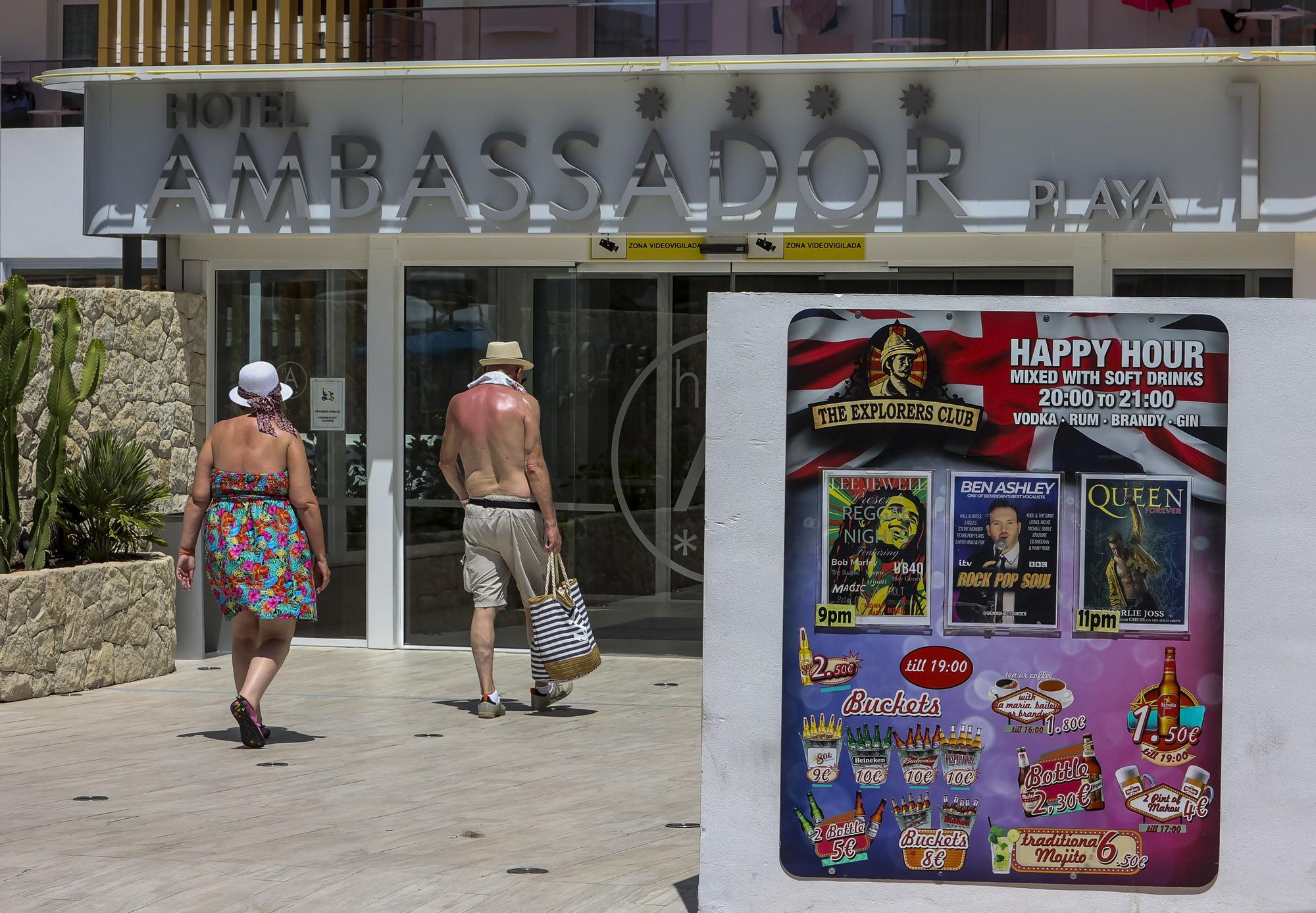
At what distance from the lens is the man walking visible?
8.79 m

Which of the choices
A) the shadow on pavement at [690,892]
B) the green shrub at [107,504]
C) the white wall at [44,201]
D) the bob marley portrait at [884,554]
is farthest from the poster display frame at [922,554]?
the white wall at [44,201]

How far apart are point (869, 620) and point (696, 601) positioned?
6924 mm

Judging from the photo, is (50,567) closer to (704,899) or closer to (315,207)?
(315,207)

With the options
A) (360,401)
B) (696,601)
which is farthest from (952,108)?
(360,401)

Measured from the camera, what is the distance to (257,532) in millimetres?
7953

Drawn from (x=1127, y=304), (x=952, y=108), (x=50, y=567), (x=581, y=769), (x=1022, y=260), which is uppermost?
(x=952, y=108)

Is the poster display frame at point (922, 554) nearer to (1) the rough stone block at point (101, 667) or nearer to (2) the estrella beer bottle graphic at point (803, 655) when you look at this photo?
(2) the estrella beer bottle graphic at point (803, 655)

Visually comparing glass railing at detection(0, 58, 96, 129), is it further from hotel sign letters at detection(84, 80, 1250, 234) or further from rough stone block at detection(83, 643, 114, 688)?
rough stone block at detection(83, 643, 114, 688)

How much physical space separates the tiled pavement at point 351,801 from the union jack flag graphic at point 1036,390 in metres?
1.66

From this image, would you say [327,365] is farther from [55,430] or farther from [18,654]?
[18,654]

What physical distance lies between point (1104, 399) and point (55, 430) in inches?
276

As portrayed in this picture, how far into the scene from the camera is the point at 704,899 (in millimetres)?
4695

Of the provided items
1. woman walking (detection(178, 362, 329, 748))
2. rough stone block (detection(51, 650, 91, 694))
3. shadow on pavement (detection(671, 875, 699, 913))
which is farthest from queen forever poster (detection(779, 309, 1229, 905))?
rough stone block (detection(51, 650, 91, 694))

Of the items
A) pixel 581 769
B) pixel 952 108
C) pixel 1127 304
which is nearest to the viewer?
pixel 1127 304
